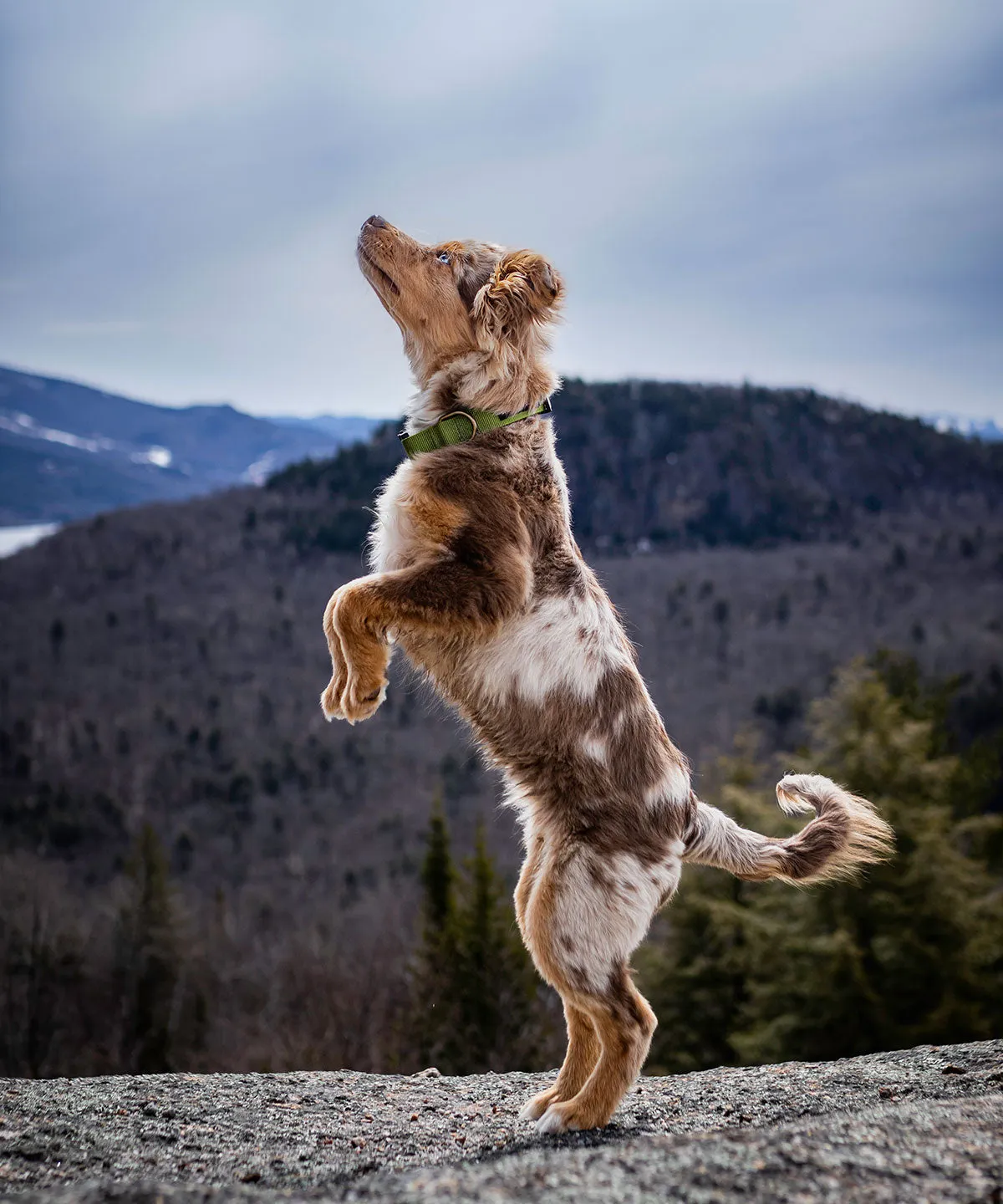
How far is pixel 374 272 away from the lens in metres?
6.09

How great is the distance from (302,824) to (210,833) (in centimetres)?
932

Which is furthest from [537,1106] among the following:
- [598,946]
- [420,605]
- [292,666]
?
[292,666]

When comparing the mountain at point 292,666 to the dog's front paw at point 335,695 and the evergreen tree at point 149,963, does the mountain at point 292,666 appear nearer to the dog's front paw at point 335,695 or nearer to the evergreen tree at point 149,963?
the evergreen tree at point 149,963

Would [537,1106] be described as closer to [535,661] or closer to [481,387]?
[535,661]

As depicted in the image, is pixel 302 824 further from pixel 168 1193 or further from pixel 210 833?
pixel 168 1193

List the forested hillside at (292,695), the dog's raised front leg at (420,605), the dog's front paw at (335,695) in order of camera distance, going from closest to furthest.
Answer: the dog's raised front leg at (420,605) → the dog's front paw at (335,695) → the forested hillside at (292,695)

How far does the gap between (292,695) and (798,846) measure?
13392cm

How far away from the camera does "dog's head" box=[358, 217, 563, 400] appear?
5.99 metres

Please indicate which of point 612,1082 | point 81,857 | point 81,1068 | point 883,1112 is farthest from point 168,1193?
point 81,857

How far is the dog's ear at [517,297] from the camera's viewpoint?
5.96 meters

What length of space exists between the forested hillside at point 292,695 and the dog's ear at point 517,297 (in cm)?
4162

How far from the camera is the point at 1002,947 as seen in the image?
2567cm

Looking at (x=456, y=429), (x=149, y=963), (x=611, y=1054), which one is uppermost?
(x=456, y=429)

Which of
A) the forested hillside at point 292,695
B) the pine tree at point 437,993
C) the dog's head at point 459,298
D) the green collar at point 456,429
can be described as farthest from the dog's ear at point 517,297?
the forested hillside at point 292,695
